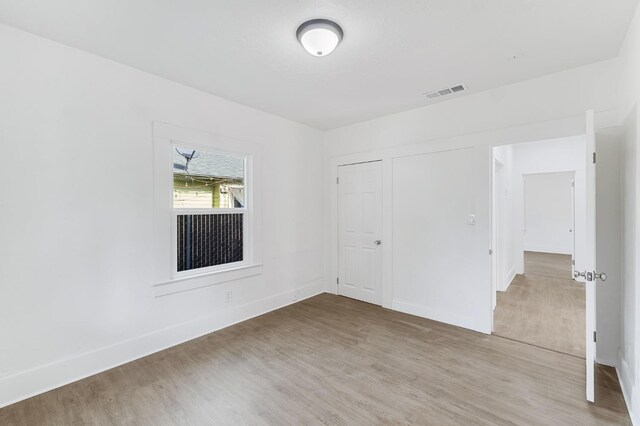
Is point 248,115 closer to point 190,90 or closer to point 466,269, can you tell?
point 190,90

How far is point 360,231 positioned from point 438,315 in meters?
1.56

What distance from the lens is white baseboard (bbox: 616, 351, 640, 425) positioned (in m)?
1.78

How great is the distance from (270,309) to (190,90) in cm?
289

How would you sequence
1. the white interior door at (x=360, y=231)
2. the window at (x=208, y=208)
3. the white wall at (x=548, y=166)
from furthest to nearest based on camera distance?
1. the white wall at (x=548, y=166)
2. the white interior door at (x=360, y=231)
3. the window at (x=208, y=208)

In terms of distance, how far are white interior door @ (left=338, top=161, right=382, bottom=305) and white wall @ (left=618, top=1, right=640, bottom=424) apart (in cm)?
242

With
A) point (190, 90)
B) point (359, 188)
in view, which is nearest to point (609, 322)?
point (359, 188)

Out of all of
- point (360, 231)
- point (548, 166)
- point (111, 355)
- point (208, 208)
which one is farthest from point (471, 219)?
point (548, 166)

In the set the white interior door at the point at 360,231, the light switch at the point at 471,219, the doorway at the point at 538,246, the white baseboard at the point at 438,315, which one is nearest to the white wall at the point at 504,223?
the doorway at the point at 538,246

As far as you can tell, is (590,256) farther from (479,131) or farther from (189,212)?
(189,212)

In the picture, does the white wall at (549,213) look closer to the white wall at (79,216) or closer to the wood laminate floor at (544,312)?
the wood laminate floor at (544,312)

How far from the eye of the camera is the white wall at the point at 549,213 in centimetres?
797

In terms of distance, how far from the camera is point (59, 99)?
2291 mm

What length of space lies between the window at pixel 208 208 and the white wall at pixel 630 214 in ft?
11.8

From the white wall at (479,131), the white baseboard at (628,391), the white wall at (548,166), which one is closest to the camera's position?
the white baseboard at (628,391)
